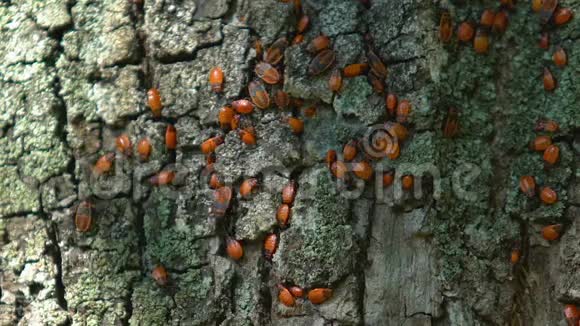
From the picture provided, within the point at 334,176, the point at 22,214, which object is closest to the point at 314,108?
the point at 334,176

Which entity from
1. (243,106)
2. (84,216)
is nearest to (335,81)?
(243,106)

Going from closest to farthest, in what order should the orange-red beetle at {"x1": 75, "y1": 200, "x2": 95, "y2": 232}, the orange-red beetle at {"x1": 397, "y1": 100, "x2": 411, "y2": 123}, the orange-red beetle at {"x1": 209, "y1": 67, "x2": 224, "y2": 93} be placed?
the orange-red beetle at {"x1": 397, "y1": 100, "x2": 411, "y2": 123}, the orange-red beetle at {"x1": 209, "y1": 67, "x2": 224, "y2": 93}, the orange-red beetle at {"x1": 75, "y1": 200, "x2": 95, "y2": 232}

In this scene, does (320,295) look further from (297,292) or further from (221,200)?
(221,200)

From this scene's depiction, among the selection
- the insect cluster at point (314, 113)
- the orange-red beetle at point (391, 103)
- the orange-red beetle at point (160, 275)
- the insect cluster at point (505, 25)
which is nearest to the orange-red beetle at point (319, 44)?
the insect cluster at point (314, 113)

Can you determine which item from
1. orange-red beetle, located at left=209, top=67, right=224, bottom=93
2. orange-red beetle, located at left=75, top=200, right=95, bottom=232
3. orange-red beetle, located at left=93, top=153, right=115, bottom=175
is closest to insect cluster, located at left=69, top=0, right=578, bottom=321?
orange-red beetle, located at left=209, top=67, right=224, bottom=93

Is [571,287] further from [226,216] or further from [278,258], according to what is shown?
[226,216]

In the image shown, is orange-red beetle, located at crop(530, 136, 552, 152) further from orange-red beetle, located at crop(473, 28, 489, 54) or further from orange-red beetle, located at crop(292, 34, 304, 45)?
orange-red beetle, located at crop(292, 34, 304, 45)
